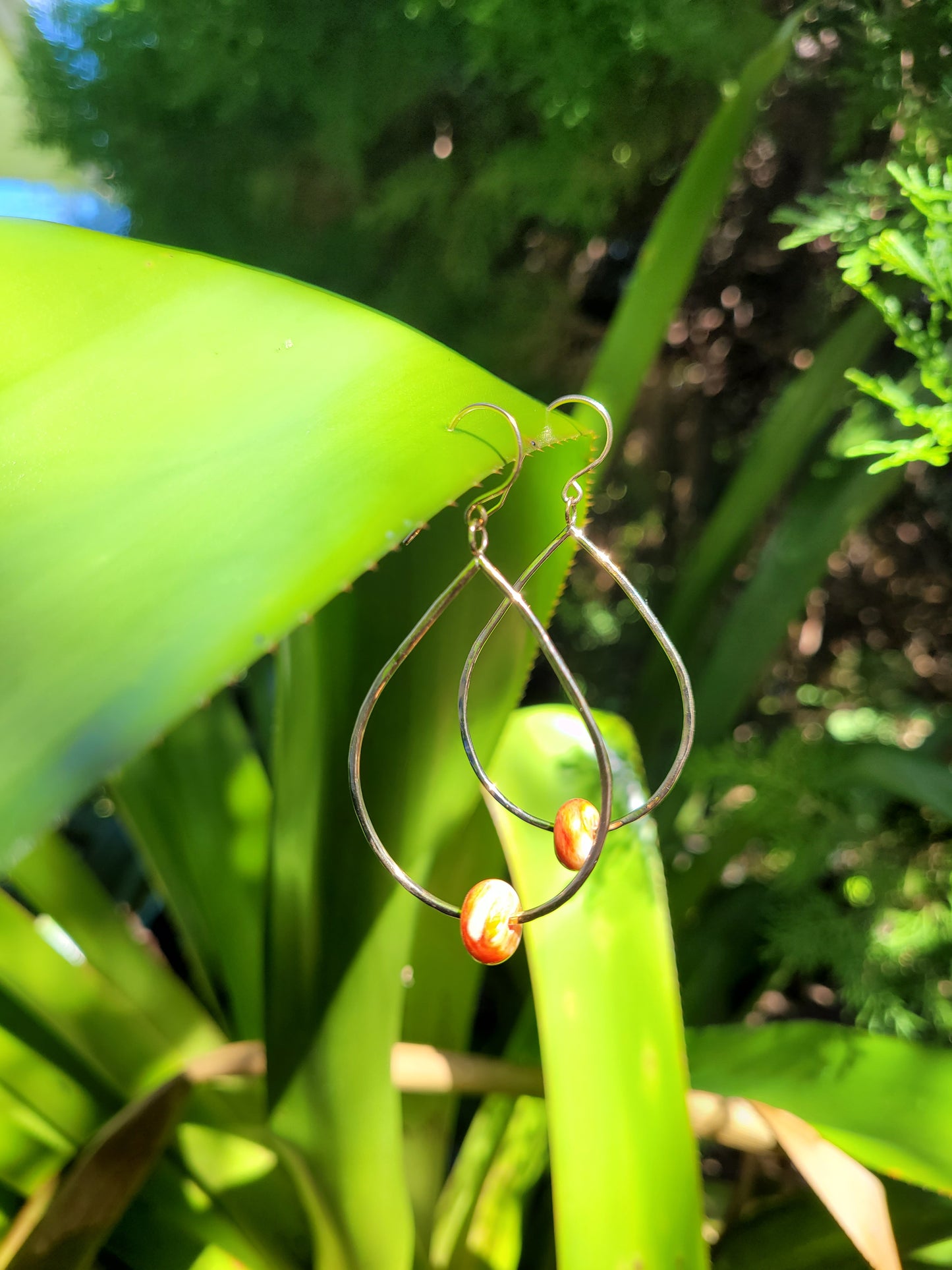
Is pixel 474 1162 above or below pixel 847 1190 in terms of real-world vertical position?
→ below

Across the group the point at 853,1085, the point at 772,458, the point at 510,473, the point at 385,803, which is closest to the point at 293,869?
A: the point at 385,803

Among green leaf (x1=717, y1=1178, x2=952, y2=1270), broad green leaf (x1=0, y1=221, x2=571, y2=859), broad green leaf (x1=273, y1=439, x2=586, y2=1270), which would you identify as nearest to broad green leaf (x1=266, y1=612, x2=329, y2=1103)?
broad green leaf (x1=273, y1=439, x2=586, y2=1270)

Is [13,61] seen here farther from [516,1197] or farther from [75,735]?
[516,1197]

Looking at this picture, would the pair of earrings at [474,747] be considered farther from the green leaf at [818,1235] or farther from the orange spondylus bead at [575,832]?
the green leaf at [818,1235]

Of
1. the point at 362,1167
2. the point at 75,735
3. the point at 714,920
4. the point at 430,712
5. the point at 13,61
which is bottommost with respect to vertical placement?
the point at 714,920

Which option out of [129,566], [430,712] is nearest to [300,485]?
[129,566]

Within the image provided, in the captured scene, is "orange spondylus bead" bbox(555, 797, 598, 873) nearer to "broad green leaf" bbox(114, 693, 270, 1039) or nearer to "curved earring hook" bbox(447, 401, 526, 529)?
"curved earring hook" bbox(447, 401, 526, 529)

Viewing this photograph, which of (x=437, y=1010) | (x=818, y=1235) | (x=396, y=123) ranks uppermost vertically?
(x=396, y=123)

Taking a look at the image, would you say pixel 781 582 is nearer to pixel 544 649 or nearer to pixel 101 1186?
pixel 544 649
